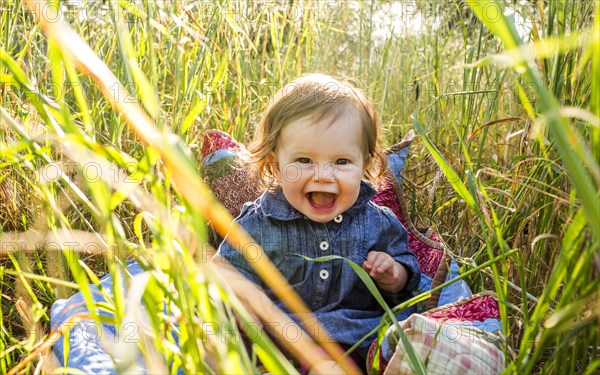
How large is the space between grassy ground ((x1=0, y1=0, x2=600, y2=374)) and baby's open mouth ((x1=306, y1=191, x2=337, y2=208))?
28cm

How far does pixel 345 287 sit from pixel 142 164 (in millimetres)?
964

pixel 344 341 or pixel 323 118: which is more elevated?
pixel 323 118

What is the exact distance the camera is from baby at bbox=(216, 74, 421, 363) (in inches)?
61.7

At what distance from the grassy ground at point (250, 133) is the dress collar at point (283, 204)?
0.19 metres

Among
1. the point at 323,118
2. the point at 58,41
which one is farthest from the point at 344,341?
the point at 58,41

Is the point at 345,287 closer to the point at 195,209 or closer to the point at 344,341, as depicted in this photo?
the point at 344,341

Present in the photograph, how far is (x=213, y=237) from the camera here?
2041 millimetres

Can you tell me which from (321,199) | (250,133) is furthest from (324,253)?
(250,133)

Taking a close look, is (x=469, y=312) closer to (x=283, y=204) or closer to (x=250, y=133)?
(x=283, y=204)

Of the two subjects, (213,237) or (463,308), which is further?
(213,237)

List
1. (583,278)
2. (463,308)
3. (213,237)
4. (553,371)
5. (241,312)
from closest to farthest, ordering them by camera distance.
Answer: (241,312), (583,278), (553,371), (463,308), (213,237)

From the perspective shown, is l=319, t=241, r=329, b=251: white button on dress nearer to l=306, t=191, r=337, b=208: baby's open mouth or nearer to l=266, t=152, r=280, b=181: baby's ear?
l=306, t=191, r=337, b=208: baby's open mouth

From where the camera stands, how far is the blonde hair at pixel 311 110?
5.29 ft

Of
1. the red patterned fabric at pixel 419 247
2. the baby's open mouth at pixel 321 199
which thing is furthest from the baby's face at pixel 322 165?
the red patterned fabric at pixel 419 247
